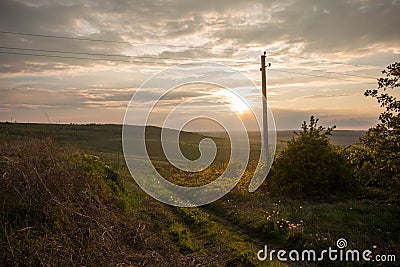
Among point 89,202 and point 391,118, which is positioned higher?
point 391,118

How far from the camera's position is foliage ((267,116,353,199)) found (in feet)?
51.4

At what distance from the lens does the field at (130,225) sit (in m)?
6.73

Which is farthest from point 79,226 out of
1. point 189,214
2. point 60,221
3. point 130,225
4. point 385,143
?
point 385,143

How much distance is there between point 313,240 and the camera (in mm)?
8758

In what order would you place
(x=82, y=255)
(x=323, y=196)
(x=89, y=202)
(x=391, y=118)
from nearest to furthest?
1. (x=82, y=255)
2. (x=89, y=202)
3. (x=391, y=118)
4. (x=323, y=196)

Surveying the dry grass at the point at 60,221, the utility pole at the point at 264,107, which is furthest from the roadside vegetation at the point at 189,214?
the utility pole at the point at 264,107

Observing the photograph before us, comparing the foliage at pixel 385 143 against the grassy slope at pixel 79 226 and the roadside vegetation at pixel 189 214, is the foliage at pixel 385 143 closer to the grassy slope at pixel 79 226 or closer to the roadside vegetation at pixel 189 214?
the roadside vegetation at pixel 189 214

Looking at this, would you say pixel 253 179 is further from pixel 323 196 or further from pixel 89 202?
pixel 89 202

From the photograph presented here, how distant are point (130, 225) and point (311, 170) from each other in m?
10.1

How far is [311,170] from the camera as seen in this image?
15.9 m

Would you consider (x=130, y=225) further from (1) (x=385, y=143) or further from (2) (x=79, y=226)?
(1) (x=385, y=143)

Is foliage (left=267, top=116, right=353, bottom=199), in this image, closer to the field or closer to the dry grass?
the field

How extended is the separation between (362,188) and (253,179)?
5454mm

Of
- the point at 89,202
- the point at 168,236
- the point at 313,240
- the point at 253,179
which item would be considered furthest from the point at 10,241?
the point at 253,179
